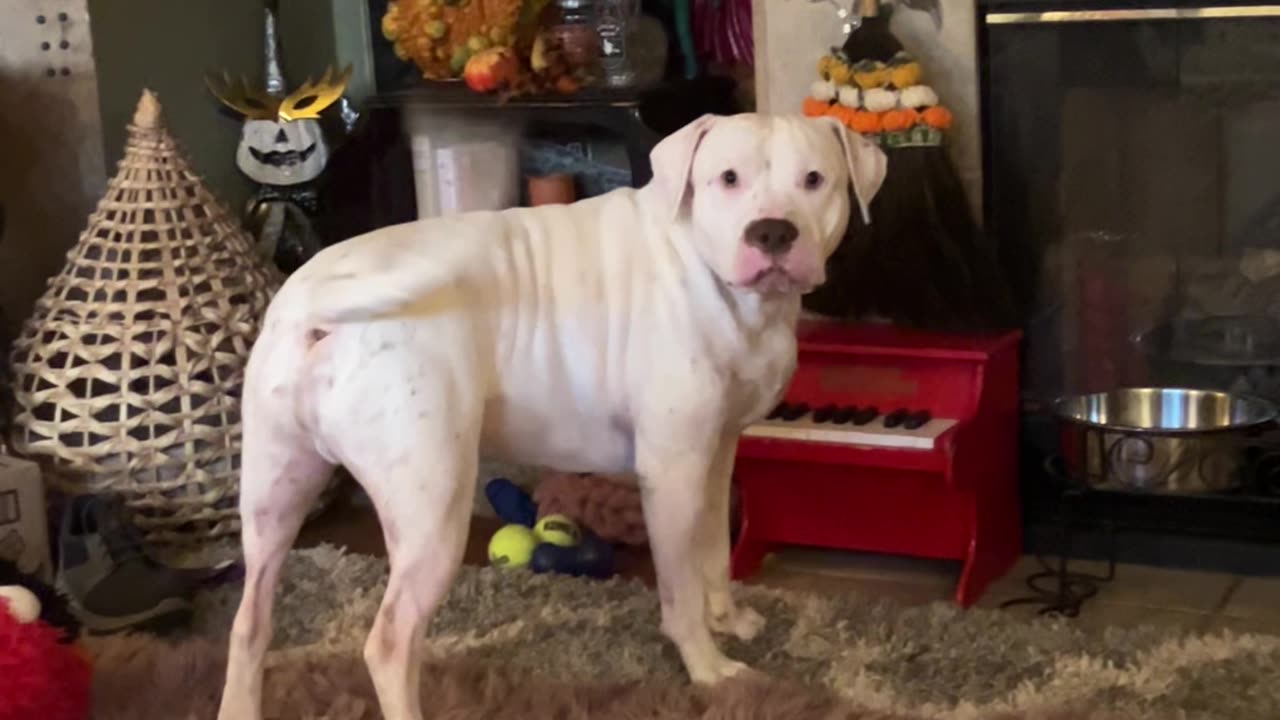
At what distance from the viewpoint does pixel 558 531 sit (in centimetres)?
241

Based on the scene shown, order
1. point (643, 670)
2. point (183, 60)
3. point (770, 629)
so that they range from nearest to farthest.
Result: 1. point (643, 670)
2. point (770, 629)
3. point (183, 60)

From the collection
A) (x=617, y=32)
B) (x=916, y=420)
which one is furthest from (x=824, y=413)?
(x=617, y=32)

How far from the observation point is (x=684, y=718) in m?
1.75

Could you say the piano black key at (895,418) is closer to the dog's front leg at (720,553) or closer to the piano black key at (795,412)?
the piano black key at (795,412)

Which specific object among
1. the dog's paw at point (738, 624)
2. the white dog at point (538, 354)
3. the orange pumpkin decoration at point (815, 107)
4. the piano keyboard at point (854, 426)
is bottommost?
the dog's paw at point (738, 624)

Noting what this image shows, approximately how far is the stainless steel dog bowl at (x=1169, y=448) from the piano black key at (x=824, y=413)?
32 centimetres

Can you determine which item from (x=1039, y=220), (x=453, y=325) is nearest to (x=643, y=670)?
(x=453, y=325)

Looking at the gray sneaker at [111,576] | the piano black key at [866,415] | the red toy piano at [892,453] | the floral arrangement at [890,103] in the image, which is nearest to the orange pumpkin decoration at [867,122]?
the floral arrangement at [890,103]

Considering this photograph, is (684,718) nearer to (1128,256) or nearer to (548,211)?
(548,211)

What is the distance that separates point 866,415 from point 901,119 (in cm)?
43

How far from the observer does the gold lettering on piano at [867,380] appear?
2301mm

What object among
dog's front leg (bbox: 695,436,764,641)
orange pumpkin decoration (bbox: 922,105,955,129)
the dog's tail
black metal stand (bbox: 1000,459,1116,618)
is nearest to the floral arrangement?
orange pumpkin decoration (bbox: 922,105,955,129)

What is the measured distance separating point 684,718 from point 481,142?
4.50 ft

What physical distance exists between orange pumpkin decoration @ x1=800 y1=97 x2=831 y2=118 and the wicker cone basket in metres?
0.93
